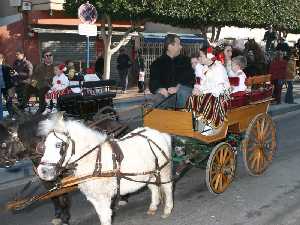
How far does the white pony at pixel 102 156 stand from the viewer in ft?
15.3

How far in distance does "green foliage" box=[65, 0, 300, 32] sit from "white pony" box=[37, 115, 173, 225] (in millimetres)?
13877

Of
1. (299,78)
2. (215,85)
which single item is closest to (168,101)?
(215,85)

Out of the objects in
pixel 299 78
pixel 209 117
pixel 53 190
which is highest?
pixel 209 117

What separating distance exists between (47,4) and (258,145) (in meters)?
15.9

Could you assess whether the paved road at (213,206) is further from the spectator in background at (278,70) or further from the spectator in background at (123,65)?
the spectator in background at (123,65)

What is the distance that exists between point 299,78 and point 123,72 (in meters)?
9.49

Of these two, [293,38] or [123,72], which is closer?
[123,72]

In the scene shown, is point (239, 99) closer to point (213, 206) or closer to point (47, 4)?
point (213, 206)

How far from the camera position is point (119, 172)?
5.20 meters

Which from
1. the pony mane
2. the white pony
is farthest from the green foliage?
the pony mane

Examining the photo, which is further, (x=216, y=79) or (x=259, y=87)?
(x=259, y=87)

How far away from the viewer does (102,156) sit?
5156mm

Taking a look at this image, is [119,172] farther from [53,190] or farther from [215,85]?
[215,85]

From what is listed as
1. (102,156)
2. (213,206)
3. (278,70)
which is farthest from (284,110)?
(102,156)
